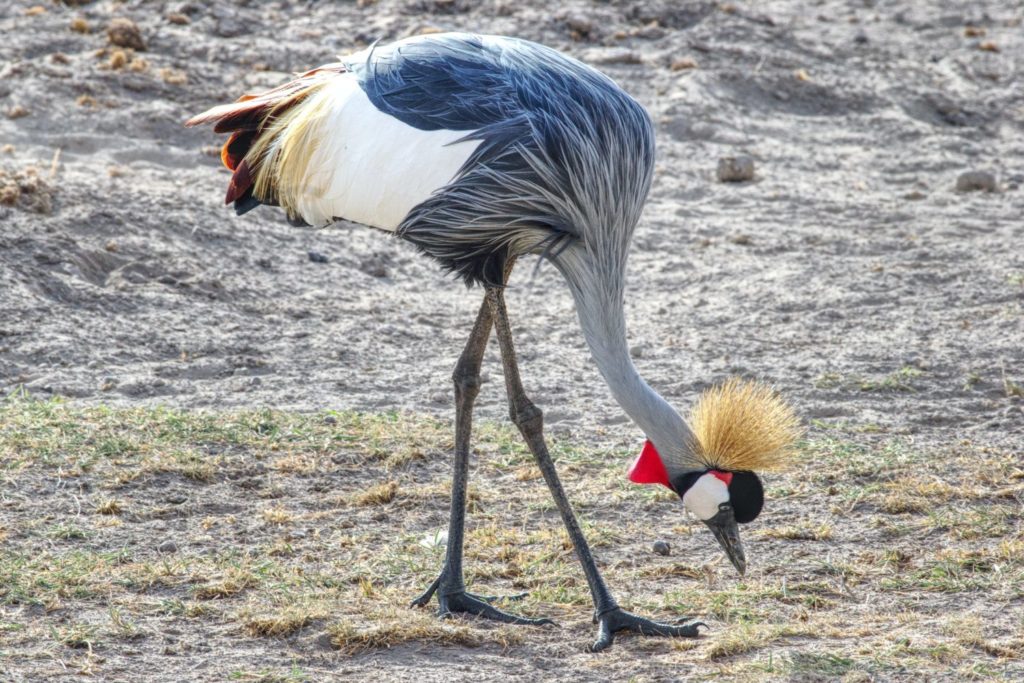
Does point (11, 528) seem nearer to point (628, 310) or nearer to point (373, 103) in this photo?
point (373, 103)

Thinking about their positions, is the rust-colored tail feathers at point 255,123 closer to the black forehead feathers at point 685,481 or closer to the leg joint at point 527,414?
the leg joint at point 527,414

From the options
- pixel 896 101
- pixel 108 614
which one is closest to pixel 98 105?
pixel 108 614

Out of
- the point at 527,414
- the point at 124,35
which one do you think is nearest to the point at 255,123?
the point at 527,414

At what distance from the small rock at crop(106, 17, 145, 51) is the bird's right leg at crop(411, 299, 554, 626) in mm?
5830

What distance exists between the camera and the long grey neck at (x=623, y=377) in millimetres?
3695

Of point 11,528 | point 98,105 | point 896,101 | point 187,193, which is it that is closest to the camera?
point 11,528

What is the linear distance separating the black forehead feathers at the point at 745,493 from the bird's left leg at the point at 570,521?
0.35 m

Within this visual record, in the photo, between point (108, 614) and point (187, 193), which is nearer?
point (108, 614)

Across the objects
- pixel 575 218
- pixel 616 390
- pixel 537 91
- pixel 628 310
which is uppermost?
pixel 537 91

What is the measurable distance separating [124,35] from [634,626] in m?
6.68

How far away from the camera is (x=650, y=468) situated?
381cm

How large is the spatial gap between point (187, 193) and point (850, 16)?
7311 millimetres

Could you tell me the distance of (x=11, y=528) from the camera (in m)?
4.25

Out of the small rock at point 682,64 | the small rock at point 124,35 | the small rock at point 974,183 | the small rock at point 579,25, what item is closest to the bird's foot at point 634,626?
the small rock at point 974,183
